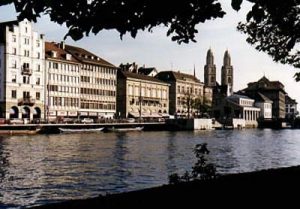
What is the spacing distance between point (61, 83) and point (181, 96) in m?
57.1

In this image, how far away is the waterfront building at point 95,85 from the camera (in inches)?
4729

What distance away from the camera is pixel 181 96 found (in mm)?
162875

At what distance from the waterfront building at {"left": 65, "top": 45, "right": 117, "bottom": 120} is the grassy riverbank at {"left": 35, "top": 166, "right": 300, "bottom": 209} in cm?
10679

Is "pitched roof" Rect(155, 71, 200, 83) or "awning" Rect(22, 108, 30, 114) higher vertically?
"pitched roof" Rect(155, 71, 200, 83)

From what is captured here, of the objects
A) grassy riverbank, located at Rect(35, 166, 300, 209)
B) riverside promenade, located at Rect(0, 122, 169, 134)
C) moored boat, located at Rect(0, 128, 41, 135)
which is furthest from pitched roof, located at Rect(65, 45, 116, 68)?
grassy riverbank, located at Rect(35, 166, 300, 209)

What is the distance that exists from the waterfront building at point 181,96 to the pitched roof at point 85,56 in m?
34.1

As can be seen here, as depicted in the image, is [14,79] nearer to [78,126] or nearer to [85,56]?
[78,126]

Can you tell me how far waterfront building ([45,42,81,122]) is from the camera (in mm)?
109000

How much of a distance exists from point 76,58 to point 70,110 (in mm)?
11974

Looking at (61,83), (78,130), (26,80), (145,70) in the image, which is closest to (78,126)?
(78,130)

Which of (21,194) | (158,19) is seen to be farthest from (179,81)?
(158,19)

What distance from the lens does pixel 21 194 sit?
890 inches

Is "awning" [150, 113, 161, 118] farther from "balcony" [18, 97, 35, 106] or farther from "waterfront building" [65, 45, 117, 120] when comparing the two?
"balcony" [18, 97, 35, 106]

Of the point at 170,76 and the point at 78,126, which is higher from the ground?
the point at 170,76
